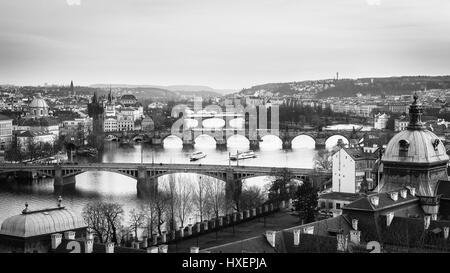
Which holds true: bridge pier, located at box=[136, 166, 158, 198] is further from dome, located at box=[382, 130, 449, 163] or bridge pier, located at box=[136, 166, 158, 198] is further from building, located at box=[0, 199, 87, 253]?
building, located at box=[0, 199, 87, 253]

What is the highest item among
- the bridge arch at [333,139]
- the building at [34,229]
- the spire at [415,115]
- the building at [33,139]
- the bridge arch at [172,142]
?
the spire at [415,115]

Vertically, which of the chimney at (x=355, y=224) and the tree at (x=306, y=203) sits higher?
the chimney at (x=355, y=224)

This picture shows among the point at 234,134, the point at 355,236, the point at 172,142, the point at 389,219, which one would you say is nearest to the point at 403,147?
the point at 389,219

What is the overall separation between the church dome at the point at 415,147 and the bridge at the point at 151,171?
5006mm

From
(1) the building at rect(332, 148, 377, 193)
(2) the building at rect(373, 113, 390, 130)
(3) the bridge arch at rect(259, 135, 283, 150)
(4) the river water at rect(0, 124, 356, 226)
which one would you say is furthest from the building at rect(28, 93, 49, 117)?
(1) the building at rect(332, 148, 377, 193)

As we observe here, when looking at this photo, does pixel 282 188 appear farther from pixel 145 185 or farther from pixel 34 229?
pixel 34 229

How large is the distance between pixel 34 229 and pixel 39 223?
0.07 m

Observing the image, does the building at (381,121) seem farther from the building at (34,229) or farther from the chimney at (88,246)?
the chimney at (88,246)

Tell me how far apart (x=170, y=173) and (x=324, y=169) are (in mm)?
3391

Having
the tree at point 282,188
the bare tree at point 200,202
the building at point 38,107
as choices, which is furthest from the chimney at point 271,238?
the building at point 38,107

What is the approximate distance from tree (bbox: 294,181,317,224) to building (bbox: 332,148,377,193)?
6.24 ft

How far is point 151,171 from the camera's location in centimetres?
1594

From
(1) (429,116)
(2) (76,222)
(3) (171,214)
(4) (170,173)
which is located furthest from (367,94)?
(2) (76,222)

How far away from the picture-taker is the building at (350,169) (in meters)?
12.2
